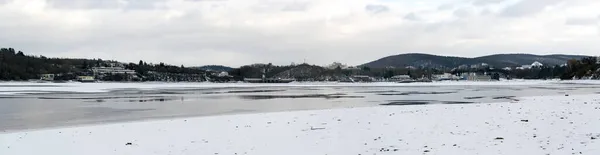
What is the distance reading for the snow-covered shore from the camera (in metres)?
9.97

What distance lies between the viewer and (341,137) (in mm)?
11875

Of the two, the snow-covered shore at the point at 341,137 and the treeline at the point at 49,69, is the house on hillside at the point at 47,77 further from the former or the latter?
the snow-covered shore at the point at 341,137

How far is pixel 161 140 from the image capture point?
12227 millimetres

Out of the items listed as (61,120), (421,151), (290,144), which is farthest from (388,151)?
(61,120)

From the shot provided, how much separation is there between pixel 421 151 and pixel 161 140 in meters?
5.77

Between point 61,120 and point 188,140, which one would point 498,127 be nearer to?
point 188,140

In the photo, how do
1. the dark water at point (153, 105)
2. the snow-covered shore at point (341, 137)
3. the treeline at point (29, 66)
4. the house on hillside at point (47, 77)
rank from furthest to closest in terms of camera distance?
the house on hillside at point (47, 77) → the treeline at point (29, 66) → the dark water at point (153, 105) → the snow-covered shore at point (341, 137)

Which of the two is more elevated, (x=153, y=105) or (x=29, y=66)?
(x=29, y=66)

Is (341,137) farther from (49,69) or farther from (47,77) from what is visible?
(49,69)

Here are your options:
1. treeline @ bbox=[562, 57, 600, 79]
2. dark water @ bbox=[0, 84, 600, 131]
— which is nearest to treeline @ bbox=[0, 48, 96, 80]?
dark water @ bbox=[0, 84, 600, 131]

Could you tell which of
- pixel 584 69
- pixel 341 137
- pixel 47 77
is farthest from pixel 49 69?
pixel 341 137

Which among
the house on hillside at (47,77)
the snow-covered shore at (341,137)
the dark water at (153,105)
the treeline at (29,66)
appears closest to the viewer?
the snow-covered shore at (341,137)

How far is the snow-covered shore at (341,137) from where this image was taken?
9969 mm

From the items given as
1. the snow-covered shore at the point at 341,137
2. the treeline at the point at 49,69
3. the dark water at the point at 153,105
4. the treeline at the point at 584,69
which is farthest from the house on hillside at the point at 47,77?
the snow-covered shore at the point at 341,137
